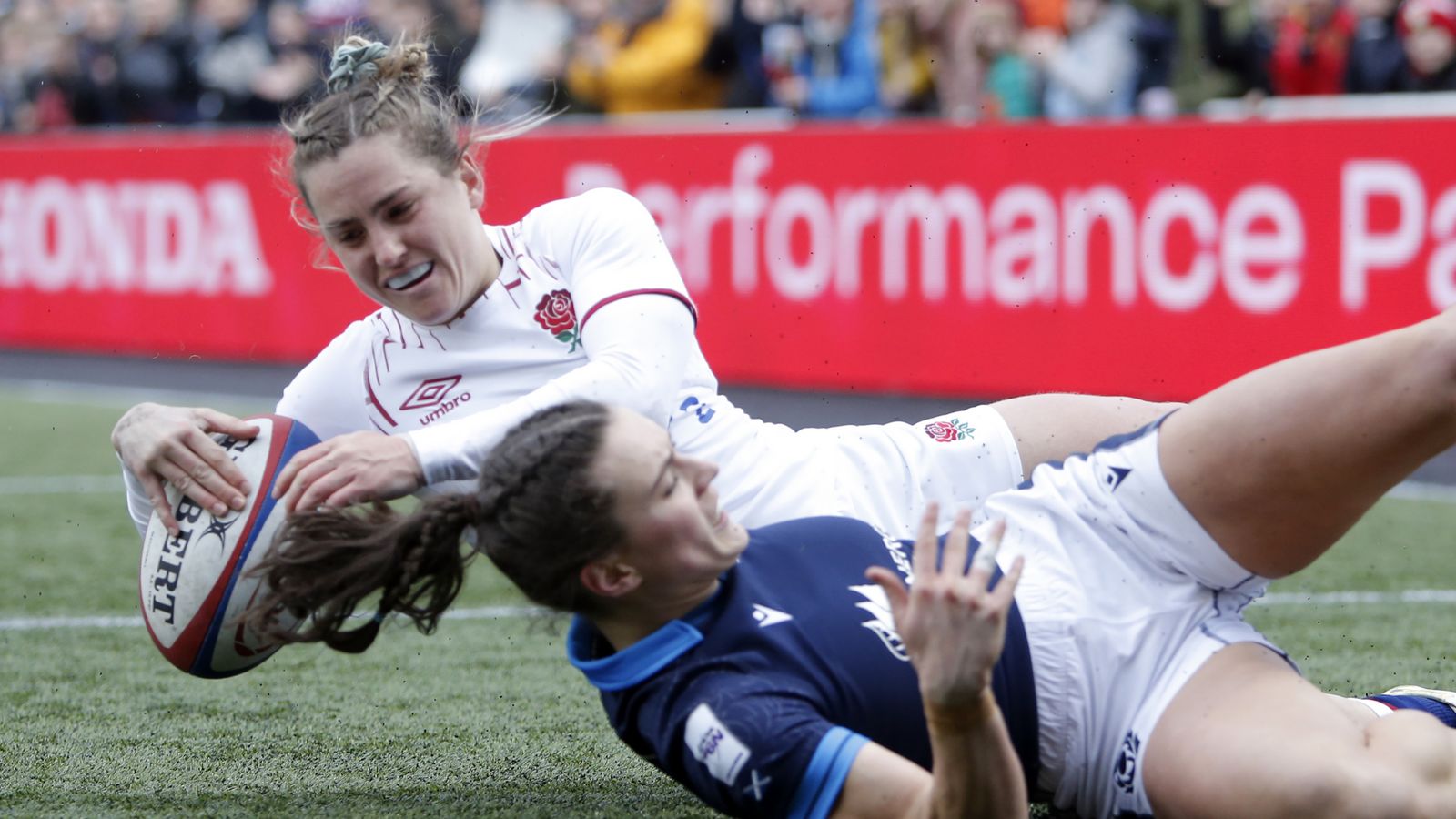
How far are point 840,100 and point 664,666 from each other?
8.51m

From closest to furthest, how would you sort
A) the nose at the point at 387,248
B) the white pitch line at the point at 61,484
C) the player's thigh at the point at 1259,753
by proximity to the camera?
1. the player's thigh at the point at 1259,753
2. the nose at the point at 387,248
3. the white pitch line at the point at 61,484

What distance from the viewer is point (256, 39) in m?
14.8

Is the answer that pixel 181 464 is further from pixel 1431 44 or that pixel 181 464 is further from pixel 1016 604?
pixel 1431 44

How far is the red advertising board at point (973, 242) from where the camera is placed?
880 centimetres

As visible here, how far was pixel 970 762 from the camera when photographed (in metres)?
2.74

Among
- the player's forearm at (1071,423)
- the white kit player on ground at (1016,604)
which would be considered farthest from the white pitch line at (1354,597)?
the white kit player on ground at (1016,604)

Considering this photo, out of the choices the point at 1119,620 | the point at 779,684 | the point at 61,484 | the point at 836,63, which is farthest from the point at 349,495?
the point at 836,63

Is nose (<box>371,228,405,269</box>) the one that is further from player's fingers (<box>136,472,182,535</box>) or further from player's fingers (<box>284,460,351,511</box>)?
player's fingers (<box>136,472,182,535</box>)

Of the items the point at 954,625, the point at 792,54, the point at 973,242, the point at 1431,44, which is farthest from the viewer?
the point at 792,54

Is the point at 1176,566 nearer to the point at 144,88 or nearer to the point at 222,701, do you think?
the point at 222,701

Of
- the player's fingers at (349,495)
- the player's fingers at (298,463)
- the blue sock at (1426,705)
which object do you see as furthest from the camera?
the blue sock at (1426,705)

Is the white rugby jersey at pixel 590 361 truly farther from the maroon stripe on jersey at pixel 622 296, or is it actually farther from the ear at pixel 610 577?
the ear at pixel 610 577

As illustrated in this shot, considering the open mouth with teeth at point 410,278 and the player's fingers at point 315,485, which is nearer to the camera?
the player's fingers at point 315,485

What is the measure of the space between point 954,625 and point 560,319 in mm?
1576
